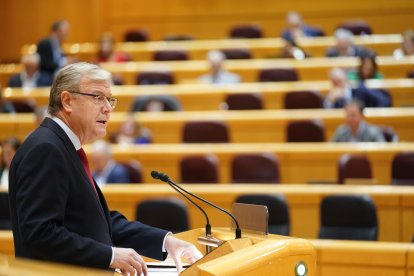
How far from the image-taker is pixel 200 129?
21.3 ft

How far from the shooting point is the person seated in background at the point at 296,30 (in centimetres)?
891

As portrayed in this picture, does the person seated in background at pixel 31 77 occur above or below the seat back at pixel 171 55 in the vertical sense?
below

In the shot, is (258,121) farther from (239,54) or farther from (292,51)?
(239,54)

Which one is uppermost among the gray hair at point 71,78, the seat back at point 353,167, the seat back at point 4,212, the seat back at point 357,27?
the gray hair at point 71,78

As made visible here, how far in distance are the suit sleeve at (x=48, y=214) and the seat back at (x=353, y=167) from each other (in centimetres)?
376

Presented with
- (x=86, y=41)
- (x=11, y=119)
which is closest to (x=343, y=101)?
(x=11, y=119)

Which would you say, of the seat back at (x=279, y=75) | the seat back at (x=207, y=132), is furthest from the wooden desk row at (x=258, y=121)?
the seat back at (x=279, y=75)

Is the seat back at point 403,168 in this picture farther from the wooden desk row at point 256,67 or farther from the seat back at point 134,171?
the wooden desk row at point 256,67

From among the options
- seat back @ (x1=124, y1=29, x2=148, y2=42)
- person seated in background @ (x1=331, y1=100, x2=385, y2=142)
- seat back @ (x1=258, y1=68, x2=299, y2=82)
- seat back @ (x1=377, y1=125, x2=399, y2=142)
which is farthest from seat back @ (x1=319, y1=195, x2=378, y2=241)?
seat back @ (x1=124, y1=29, x2=148, y2=42)

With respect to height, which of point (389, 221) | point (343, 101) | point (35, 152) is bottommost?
point (389, 221)

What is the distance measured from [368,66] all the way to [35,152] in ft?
19.1

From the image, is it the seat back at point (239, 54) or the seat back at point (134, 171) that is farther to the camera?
the seat back at point (239, 54)

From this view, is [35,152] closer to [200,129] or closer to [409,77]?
[200,129]

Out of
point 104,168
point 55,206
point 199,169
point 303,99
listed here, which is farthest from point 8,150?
point 55,206
